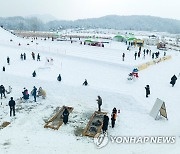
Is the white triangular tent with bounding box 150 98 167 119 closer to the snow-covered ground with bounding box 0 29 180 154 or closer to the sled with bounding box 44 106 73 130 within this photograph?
the snow-covered ground with bounding box 0 29 180 154

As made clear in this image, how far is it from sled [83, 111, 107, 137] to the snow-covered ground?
344mm

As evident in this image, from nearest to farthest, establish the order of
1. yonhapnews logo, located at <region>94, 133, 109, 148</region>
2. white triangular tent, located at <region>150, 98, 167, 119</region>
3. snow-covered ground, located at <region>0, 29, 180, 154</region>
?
snow-covered ground, located at <region>0, 29, 180, 154</region> < yonhapnews logo, located at <region>94, 133, 109, 148</region> < white triangular tent, located at <region>150, 98, 167, 119</region>

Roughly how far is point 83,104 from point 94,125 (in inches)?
141

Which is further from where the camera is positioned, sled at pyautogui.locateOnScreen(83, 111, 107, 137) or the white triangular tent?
the white triangular tent

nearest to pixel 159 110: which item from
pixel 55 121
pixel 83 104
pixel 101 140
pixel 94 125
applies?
pixel 94 125

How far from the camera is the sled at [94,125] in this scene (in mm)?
14250

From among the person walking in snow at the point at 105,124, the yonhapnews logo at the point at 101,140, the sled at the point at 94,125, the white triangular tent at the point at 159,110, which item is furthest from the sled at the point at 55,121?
the white triangular tent at the point at 159,110

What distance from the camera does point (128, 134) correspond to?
46.7 feet

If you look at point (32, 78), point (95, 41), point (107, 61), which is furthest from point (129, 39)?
point (32, 78)

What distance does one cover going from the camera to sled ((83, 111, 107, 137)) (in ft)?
46.8

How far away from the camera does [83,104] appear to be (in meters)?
18.7

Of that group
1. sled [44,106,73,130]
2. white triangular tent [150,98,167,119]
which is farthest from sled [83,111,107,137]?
white triangular tent [150,98,167,119]

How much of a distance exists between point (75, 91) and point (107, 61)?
10.9m

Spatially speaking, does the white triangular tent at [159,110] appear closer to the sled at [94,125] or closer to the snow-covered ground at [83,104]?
the snow-covered ground at [83,104]
